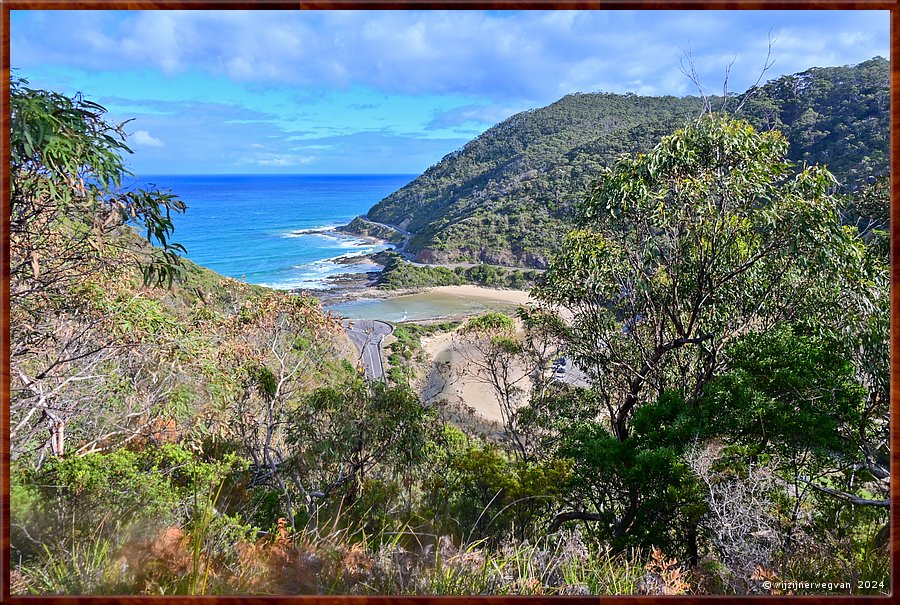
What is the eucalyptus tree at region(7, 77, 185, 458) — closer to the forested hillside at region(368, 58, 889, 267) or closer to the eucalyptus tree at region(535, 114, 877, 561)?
the eucalyptus tree at region(535, 114, 877, 561)

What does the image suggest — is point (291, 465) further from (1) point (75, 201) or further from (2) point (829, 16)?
(2) point (829, 16)

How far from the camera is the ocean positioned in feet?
21.3

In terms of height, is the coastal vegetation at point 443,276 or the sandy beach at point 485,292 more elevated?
the coastal vegetation at point 443,276

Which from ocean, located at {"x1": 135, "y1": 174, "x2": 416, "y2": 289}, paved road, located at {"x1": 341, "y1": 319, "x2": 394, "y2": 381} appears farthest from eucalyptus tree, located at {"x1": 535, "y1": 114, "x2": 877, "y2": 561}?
ocean, located at {"x1": 135, "y1": 174, "x2": 416, "y2": 289}

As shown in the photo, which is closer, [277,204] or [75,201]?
[75,201]

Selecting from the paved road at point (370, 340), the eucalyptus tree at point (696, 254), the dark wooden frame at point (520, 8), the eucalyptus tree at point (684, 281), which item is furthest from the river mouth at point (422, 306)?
the dark wooden frame at point (520, 8)

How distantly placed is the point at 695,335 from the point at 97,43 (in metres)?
3.73

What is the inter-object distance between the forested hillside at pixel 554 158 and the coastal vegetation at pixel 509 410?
3.09 feet

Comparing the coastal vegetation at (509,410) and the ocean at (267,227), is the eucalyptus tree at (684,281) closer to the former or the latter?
the coastal vegetation at (509,410)

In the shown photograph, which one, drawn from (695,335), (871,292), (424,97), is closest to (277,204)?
(424,97)

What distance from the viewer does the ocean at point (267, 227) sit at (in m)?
6.48

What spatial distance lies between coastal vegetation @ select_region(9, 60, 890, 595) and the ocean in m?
0.68

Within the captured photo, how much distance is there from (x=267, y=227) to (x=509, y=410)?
7.61m

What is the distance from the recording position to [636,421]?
9.68 ft
